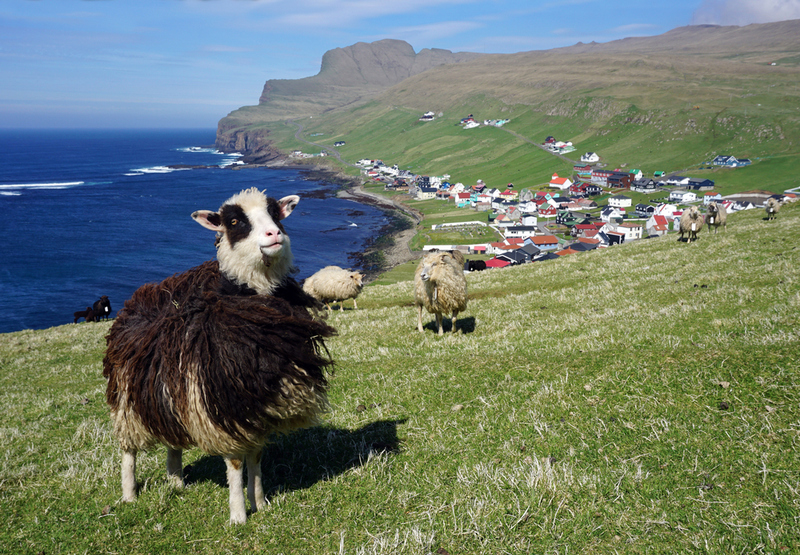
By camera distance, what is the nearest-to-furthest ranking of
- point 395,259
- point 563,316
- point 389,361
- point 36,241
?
point 389,361 → point 563,316 → point 395,259 → point 36,241

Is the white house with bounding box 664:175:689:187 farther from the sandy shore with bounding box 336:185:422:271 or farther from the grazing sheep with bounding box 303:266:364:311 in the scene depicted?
the grazing sheep with bounding box 303:266:364:311

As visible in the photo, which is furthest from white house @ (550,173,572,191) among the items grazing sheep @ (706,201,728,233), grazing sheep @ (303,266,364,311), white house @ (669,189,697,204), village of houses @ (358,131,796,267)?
grazing sheep @ (303,266,364,311)

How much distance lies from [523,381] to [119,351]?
7333mm

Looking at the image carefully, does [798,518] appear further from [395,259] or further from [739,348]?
[395,259]

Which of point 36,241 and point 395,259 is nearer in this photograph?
point 395,259

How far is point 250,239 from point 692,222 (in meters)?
33.4

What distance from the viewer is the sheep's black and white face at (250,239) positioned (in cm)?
643

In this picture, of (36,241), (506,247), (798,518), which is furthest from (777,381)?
(36,241)

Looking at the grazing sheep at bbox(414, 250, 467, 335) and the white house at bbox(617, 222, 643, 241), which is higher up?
the grazing sheep at bbox(414, 250, 467, 335)

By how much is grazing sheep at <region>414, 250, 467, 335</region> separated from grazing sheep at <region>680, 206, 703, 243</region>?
21.8m

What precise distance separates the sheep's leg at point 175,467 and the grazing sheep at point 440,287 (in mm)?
11029

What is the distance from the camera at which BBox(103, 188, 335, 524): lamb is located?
243 inches

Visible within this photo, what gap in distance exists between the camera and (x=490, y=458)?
7.26m

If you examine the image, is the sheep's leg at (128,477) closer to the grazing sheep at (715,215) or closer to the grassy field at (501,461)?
the grassy field at (501,461)
